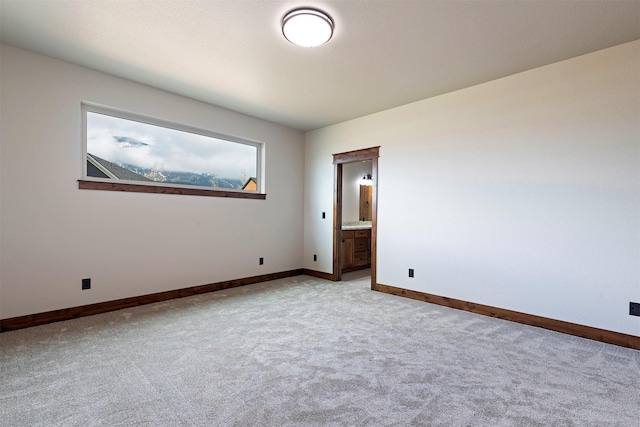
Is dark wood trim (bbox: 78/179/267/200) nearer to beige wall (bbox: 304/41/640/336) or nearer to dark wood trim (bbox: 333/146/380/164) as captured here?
dark wood trim (bbox: 333/146/380/164)

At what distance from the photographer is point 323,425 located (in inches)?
62.6

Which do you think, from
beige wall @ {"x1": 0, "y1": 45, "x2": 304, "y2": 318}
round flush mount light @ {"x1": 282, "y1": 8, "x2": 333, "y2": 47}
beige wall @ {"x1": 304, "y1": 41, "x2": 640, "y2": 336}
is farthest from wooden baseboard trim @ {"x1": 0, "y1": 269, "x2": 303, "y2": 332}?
round flush mount light @ {"x1": 282, "y1": 8, "x2": 333, "y2": 47}

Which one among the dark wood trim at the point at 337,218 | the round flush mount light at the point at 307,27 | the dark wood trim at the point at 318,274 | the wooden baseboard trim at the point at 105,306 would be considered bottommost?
the dark wood trim at the point at 318,274

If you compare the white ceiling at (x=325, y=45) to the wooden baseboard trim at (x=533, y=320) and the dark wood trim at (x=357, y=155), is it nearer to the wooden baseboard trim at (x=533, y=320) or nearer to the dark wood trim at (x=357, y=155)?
the dark wood trim at (x=357, y=155)

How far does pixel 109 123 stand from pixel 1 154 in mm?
1000

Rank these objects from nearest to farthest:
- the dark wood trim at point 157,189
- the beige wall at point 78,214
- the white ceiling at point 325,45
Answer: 1. the white ceiling at point 325,45
2. the beige wall at point 78,214
3. the dark wood trim at point 157,189

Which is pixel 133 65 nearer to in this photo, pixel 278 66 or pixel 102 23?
pixel 102 23

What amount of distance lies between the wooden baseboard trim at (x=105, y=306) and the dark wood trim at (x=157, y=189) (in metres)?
1.27

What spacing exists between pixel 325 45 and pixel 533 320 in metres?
3.37

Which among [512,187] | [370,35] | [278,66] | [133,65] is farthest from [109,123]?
[512,187]

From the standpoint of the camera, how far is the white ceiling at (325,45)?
2.23 meters

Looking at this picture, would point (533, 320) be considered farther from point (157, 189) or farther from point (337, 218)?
point (157, 189)

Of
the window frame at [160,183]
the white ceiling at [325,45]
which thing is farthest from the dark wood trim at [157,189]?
the white ceiling at [325,45]

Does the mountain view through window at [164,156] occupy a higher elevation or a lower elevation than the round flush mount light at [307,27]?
lower
